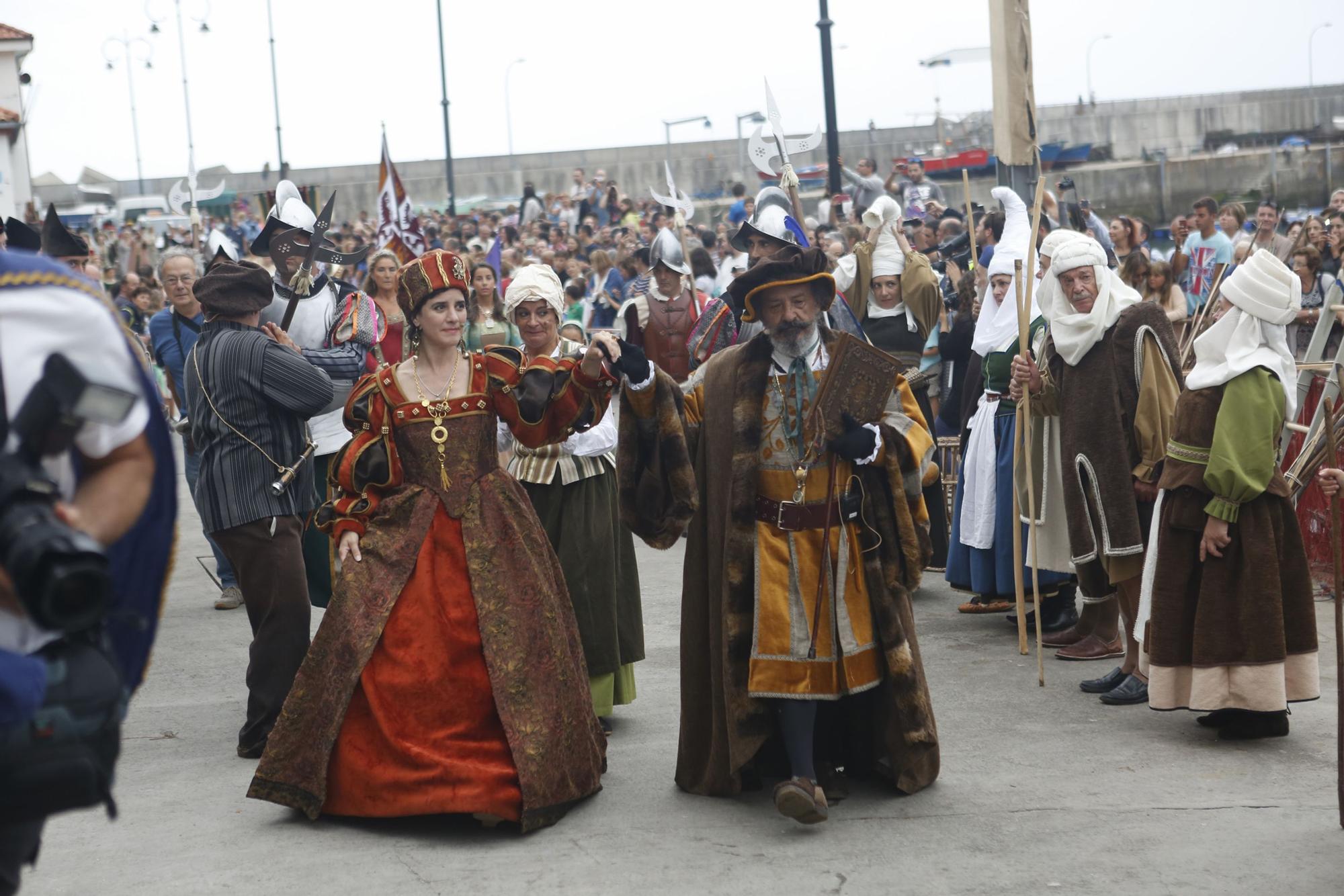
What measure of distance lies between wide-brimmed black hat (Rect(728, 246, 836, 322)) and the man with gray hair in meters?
3.71

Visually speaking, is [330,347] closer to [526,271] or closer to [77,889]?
[526,271]

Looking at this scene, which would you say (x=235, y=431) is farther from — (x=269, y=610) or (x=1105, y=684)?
(x=1105, y=684)

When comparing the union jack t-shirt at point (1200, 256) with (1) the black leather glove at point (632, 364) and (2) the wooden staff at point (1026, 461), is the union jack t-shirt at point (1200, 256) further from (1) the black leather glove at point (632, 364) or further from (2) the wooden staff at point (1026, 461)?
(1) the black leather glove at point (632, 364)

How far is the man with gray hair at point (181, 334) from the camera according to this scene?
26.7ft

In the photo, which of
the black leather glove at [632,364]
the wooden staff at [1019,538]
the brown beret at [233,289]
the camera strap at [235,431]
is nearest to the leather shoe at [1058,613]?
the wooden staff at [1019,538]

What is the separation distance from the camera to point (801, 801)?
15.5 ft

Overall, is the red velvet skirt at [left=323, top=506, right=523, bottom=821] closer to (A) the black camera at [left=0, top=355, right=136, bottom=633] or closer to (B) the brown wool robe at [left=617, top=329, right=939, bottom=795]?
(B) the brown wool robe at [left=617, top=329, right=939, bottom=795]

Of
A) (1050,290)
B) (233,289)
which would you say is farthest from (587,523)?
(1050,290)

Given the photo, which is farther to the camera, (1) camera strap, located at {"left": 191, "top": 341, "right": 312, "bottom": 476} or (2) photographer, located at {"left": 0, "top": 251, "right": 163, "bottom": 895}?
(1) camera strap, located at {"left": 191, "top": 341, "right": 312, "bottom": 476}

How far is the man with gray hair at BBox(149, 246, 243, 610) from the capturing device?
814cm

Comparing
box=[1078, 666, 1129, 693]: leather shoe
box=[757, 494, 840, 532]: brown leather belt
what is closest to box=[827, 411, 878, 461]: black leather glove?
box=[757, 494, 840, 532]: brown leather belt

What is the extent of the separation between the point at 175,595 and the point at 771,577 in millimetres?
5930

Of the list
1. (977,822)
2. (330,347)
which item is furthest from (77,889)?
(330,347)

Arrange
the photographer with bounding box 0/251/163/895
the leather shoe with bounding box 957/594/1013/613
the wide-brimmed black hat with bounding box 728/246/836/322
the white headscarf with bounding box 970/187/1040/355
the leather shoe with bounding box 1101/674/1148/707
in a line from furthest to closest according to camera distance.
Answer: the leather shoe with bounding box 957/594/1013/613 → the white headscarf with bounding box 970/187/1040/355 → the leather shoe with bounding box 1101/674/1148/707 → the wide-brimmed black hat with bounding box 728/246/836/322 → the photographer with bounding box 0/251/163/895
